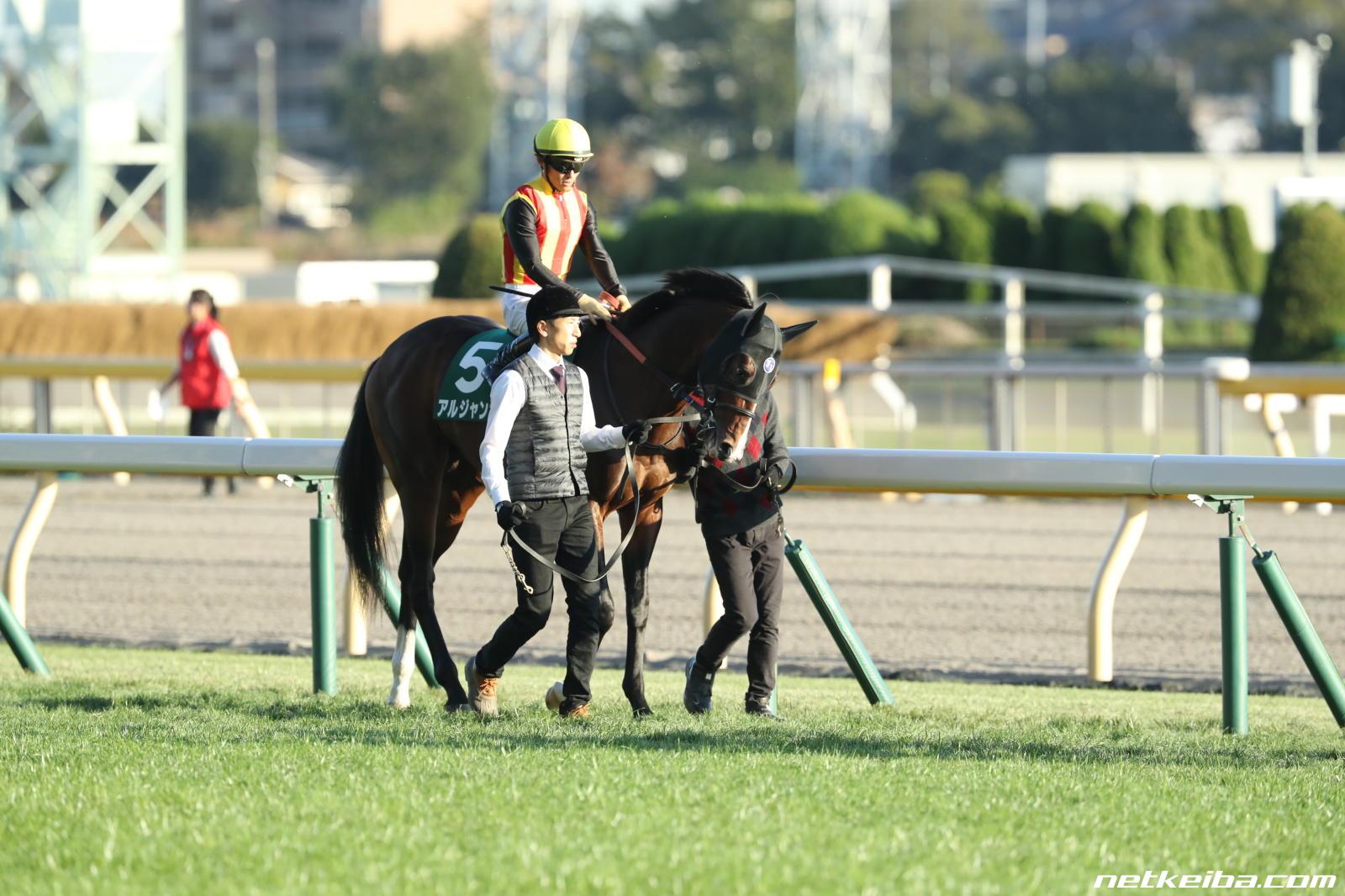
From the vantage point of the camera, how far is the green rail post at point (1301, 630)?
5934 millimetres

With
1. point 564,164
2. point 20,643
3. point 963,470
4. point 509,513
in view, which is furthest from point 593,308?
point 20,643

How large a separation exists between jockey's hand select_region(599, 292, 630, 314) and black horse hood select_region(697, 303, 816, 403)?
0.65 meters

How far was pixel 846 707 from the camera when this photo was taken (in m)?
6.62

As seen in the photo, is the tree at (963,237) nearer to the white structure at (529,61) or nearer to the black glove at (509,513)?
the white structure at (529,61)

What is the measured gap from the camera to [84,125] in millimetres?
36656

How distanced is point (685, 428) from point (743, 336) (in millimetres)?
502

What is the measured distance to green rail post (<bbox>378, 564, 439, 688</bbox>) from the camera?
6969 mm

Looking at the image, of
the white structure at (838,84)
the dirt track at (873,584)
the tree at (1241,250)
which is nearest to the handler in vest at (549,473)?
the dirt track at (873,584)

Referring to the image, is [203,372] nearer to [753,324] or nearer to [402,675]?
[402,675]

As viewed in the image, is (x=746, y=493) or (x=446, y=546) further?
(x=446, y=546)

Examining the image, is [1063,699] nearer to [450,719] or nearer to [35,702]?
[450,719]

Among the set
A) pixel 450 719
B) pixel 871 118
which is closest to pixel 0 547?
pixel 450 719

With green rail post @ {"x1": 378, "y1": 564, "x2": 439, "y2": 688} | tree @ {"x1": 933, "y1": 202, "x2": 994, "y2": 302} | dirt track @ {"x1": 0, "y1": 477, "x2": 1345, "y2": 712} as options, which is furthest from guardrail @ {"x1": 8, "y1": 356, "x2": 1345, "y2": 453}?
tree @ {"x1": 933, "y1": 202, "x2": 994, "y2": 302}

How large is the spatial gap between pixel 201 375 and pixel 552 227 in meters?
8.42
